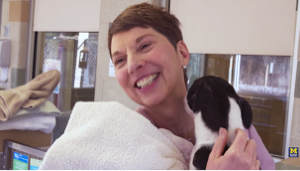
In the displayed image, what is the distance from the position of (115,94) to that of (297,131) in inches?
50.8

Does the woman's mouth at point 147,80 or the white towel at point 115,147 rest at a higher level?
the woman's mouth at point 147,80

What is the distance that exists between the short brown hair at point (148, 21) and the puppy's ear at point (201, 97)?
0.21 meters

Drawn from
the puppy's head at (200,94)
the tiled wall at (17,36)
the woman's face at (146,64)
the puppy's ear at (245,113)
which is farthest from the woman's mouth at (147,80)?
the tiled wall at (17,36)

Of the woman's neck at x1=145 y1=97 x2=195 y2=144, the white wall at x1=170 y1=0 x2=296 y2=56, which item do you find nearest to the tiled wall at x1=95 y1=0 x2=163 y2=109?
the white wall at x1=170 y1=0 x2=296 y2=56

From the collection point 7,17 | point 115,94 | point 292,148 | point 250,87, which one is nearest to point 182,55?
point 292,148

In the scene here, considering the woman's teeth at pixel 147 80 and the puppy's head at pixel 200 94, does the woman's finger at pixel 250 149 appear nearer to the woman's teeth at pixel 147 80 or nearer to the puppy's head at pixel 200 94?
the puppy's head at pixel 200 94

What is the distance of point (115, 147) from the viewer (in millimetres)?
693

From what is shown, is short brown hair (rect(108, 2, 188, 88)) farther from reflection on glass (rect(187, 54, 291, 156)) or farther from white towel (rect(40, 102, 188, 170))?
reflection on glass (rect(187, 54, 291, 156))

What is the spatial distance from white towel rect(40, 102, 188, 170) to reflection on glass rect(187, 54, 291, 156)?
117cm

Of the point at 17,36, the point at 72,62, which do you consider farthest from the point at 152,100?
the point at 17,36

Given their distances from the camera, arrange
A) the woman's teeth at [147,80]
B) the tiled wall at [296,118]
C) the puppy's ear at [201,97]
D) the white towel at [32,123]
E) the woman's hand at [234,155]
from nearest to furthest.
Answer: the woman's hand at [234,155] < the puppy's ear at [201,97] < the woman's teeth at [147,80] < the white towel at [32,123] < the tiled wall at [296,118]

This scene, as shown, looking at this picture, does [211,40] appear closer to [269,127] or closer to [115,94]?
[269,127]

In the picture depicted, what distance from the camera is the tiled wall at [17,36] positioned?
9.80 ft

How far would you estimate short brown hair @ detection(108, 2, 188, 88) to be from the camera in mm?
787
